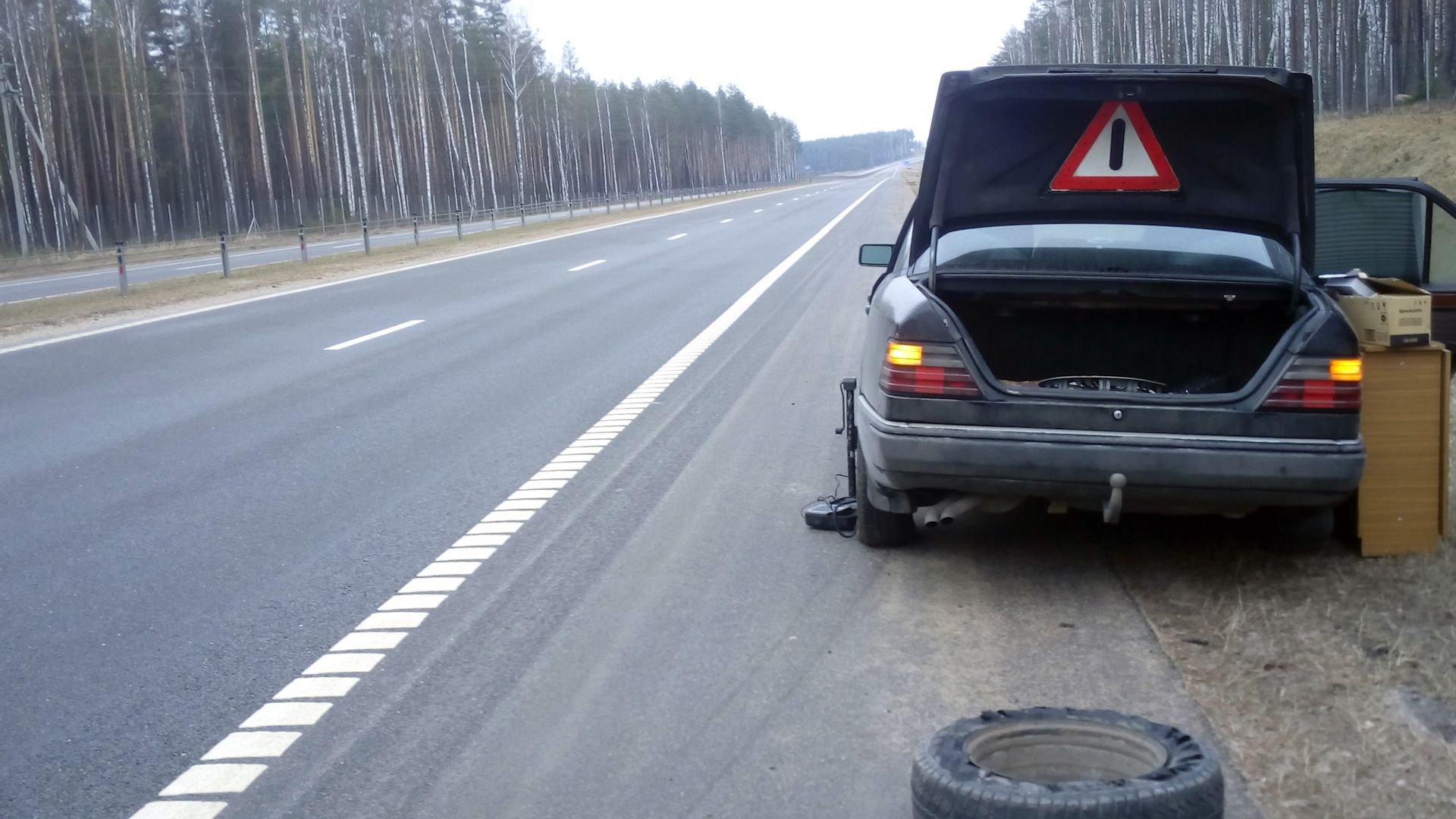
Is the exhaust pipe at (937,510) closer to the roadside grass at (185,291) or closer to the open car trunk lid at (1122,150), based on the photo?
the open car trunk lid at (1122,150)

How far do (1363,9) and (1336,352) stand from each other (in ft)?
206

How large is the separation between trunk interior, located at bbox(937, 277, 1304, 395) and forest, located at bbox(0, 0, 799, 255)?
40.6 metres

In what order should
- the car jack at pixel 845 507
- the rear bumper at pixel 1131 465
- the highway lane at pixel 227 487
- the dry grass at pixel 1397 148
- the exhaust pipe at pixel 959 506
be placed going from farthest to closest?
the dry grass at pixel 1397 148 → the car jack at pixel 845 507 → the exhaust pipe at pixel 959 506 → the rear bumper at pixel 1131 465 → the highway lane at pixel 227 487

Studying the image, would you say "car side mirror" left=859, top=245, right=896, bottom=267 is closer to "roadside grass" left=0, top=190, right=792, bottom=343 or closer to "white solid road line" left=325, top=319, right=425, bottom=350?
"white solid road line" left=325, top=319, right=425, bottom=350

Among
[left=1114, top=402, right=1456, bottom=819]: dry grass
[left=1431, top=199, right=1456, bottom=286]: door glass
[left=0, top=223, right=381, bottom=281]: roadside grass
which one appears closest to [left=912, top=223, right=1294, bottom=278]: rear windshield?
[left=1114, top=402, right=1456, bottom=819]: dry grass

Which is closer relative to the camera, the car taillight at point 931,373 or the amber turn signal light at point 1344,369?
the amber turn signal light at point 1344,369

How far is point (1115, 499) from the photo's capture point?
15.4 ft

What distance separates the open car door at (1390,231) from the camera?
7.65 m

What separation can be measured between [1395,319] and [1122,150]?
1.26 meters

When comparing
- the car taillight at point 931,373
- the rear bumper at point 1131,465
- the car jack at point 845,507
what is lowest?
the car jack at point 845,507

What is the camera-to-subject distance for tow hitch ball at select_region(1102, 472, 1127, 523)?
15.3 feet

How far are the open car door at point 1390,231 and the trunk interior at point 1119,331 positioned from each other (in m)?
2.33

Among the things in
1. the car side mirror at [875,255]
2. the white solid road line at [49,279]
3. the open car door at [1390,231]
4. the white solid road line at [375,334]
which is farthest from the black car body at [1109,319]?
the white solid road line at [49,279]

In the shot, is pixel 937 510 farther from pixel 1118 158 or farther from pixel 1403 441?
pixel 1403 441
